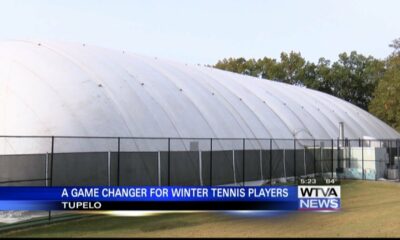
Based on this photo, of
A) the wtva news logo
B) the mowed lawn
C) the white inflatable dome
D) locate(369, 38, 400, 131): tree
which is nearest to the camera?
the mowed lawn

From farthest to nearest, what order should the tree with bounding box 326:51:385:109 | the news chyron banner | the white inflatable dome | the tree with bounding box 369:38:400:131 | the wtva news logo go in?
the tree with bounding box 326:51:385:109 → the tree with bounding box 369:38:400:131 → the white inflatable dome → the wtva news logo → the news chyron banner

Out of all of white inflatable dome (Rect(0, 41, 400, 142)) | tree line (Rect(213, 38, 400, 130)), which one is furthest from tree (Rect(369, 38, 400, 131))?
tree line (Rect(213, 38, 400, 130))

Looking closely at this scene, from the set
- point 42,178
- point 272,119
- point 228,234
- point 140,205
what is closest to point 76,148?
point 42,178

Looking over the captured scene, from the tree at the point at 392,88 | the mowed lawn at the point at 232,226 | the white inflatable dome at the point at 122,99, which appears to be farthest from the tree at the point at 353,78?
the mowed lawn at the point at 232,226

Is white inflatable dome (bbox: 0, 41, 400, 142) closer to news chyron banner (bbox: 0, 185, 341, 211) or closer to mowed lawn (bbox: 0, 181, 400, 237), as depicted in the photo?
news chyron banner (bbox: 0, 185, 341, 211)

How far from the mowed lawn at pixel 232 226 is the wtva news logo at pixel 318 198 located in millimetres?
336

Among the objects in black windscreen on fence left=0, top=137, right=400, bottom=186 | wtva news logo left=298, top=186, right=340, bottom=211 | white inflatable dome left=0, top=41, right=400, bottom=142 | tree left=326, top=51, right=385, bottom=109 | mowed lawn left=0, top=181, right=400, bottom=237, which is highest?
tree left=326, top=51, right=385, bottom=109

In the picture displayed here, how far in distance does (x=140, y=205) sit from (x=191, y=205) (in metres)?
2.02

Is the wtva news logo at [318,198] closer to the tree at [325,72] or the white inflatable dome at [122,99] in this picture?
the white inflatable dome at [122,99]

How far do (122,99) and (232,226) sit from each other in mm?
10641

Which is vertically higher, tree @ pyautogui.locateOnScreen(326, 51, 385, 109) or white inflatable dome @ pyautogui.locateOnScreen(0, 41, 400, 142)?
tree @ pyautogui.locateOnScreen(326, 51, 385, 109)

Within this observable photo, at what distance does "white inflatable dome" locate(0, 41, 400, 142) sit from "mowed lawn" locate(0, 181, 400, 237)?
18.8ft

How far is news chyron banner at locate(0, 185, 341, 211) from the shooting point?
54.2 feet

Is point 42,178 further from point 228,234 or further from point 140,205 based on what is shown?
point 228,234
